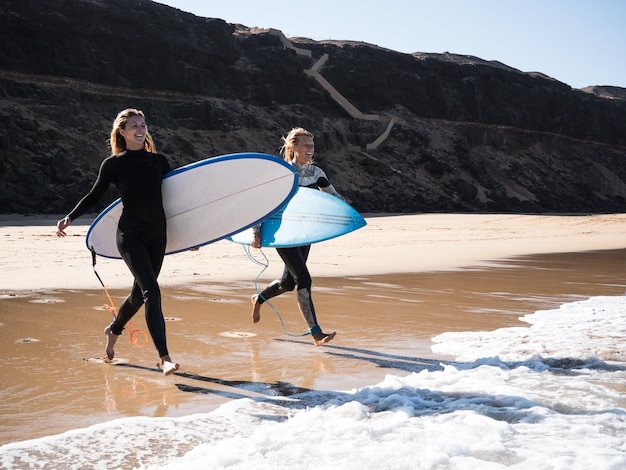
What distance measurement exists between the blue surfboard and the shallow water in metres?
0.79

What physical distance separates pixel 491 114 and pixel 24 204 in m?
35.9

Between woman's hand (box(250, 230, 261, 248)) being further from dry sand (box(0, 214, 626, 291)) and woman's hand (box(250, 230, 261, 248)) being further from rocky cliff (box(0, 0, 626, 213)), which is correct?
rocky cliff (box(0, 0, 626, 213))

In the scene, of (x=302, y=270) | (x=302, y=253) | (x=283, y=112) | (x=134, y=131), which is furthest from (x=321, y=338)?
(x=283, y=112)

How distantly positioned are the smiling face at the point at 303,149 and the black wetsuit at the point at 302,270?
0.05m

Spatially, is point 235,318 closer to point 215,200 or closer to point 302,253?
point 302,253

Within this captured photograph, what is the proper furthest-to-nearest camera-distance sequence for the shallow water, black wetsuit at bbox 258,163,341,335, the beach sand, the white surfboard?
black wetsuit at bbox 258,163,341,335 → the white surfboard → the beach sand → the shallow water

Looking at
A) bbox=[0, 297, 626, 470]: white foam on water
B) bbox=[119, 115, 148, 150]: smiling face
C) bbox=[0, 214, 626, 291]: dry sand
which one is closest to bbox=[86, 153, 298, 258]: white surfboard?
bbox=[119, 115, 148, 150]: smiling face

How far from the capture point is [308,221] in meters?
5.38

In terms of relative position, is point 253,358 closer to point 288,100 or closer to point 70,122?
point 70,122

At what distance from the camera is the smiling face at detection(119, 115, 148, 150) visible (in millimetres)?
4297

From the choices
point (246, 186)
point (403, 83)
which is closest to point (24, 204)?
point (246, 186)

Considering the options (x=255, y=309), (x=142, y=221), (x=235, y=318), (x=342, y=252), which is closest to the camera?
(x=142, y=221)

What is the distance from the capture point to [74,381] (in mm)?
4090

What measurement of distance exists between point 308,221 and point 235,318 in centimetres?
145
